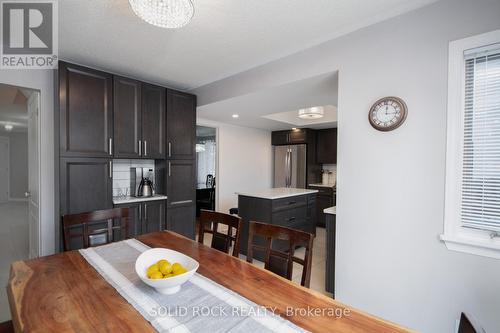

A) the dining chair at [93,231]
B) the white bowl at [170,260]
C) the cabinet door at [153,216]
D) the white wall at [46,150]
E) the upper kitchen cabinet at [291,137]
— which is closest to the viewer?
the white bowl at [170,260]

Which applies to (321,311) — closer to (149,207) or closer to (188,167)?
(149,207)

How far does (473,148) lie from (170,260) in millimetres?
1959

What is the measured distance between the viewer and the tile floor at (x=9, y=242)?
86.9 inches

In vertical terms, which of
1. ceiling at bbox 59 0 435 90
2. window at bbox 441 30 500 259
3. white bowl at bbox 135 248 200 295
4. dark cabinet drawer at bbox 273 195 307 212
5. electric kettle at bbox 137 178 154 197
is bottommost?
dark cabinet drawer at bbox 273 195 307 212

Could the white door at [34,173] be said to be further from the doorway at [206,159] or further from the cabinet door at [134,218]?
the doorway at [206,159]

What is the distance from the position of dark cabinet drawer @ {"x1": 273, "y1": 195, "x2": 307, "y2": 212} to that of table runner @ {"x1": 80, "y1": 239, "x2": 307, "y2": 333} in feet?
6.95

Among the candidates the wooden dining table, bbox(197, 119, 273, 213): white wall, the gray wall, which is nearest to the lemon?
the wooden dining table

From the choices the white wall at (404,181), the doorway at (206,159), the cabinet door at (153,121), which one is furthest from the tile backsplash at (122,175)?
the doorway at (206,159)

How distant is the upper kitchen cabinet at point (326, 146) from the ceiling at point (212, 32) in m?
3.16

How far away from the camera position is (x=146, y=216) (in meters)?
2.95

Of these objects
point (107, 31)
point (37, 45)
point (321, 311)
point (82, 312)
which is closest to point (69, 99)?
point (37, 45)

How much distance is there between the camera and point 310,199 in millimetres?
3873

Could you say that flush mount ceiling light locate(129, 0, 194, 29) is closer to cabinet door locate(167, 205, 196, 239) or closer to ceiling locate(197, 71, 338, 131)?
ceiling locate(197, 71, 338, 131)

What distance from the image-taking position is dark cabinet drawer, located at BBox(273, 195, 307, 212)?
3209 millimetres
